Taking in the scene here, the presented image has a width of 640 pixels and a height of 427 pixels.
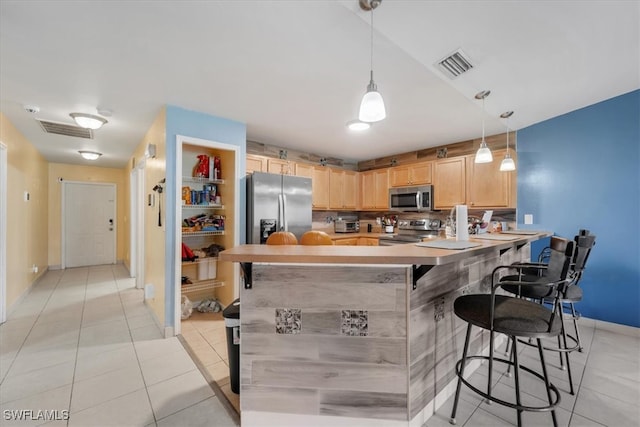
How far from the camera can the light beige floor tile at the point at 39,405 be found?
1.68 meters

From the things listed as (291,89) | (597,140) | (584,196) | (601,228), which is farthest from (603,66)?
(291,89)

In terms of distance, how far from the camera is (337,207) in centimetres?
519

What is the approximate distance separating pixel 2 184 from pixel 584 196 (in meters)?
6.59

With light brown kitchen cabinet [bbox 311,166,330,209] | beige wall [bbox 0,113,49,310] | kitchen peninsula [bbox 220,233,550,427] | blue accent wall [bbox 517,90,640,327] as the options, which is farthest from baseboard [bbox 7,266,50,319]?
blue accent wall [bbox 517,90,640,327]

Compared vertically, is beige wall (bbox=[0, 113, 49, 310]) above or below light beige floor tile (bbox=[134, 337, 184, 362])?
above

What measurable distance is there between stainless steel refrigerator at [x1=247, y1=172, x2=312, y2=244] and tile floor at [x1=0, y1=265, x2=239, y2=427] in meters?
1.47

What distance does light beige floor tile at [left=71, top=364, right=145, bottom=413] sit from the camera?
6.09 ft

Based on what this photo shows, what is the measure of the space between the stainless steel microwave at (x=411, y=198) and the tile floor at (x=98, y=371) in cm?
376

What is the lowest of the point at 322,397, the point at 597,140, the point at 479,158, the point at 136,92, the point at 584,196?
the point at 322,397

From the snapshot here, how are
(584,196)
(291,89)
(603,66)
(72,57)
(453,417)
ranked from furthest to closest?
(584,196)
(291,89)
(603,66)
(72,57)
(453,417)

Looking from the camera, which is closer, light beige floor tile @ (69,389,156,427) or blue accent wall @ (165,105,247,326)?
light beige floor tile @ (69,389,156,427)

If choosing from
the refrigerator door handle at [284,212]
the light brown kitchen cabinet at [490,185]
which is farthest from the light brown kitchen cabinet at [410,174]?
the refrigerator door handle at [284,212]

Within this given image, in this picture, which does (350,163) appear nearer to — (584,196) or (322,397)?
(584,196)

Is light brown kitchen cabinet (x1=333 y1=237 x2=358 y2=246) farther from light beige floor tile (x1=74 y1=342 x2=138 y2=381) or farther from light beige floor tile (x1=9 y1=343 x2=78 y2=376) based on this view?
light beige floor tile (x1=9 y1=343 x2=78 y2=376)
